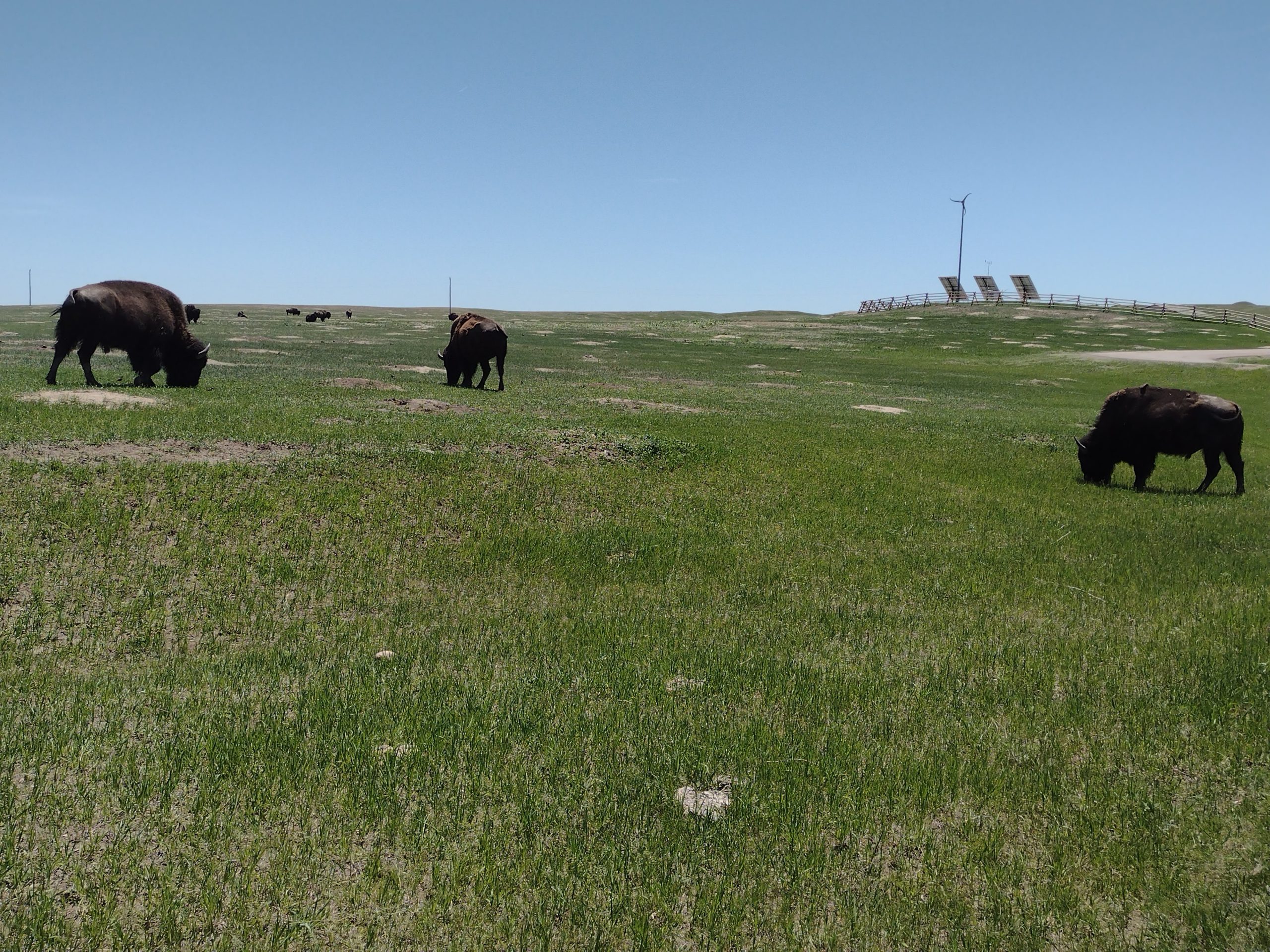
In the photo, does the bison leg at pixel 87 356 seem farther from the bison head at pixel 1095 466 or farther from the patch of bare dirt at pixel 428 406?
the bison head at pixel 1095 466

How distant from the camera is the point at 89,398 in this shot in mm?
18312

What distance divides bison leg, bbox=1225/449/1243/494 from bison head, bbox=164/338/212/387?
24.0 m

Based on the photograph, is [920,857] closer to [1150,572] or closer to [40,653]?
[40,653]

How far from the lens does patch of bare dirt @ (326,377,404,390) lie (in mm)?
25688

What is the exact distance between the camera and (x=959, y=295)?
366ft

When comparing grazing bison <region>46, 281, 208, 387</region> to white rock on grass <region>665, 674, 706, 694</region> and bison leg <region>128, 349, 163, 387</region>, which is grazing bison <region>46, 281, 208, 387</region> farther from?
white rock on grass <region>665, 674, 706, 694</region>

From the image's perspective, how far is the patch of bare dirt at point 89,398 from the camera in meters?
17.7

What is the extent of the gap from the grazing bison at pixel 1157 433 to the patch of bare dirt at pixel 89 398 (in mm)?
20169

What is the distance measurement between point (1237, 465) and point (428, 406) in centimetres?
1812

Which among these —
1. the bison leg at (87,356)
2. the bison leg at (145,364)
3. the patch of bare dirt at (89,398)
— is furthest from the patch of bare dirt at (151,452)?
the bison leg at (145,364)

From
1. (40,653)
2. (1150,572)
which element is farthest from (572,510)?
(1150,572)

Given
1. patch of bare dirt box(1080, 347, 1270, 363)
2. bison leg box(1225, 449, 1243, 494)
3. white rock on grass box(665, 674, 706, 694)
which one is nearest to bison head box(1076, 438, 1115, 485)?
bison leg box(1225, 449, 1243, 494)

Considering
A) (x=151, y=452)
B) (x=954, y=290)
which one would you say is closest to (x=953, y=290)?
(x=954, y=290)

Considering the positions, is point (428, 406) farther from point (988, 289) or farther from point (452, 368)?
point (988, 289)
